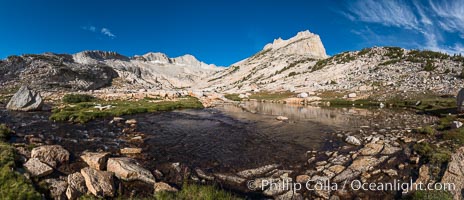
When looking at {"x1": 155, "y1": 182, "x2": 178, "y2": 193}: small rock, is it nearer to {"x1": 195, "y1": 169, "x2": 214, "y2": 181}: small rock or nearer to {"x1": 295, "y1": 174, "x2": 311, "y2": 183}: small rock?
{"x1": 195, "y1": 169, "x2": 214, "y2": 181}: small rock

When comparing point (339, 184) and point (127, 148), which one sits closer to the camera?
point (339, 184)

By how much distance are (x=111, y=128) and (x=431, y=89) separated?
55.4 metres

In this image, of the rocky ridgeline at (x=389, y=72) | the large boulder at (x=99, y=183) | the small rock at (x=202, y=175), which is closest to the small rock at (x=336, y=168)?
the small rock at (x=202, y=175)

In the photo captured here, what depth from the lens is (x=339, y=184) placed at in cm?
989

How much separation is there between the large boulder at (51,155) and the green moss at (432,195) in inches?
546

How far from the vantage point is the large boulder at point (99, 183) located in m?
8.01

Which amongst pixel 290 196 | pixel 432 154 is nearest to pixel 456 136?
pixel 432 154

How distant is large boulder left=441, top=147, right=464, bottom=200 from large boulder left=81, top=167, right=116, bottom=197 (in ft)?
37.6

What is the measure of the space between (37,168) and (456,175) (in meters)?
15.5

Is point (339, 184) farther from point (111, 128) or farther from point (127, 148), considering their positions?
point (111, 128)

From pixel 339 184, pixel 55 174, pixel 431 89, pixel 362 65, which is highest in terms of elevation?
pixel 362 65

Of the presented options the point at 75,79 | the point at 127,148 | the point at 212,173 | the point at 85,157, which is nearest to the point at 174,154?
the point at 127,148

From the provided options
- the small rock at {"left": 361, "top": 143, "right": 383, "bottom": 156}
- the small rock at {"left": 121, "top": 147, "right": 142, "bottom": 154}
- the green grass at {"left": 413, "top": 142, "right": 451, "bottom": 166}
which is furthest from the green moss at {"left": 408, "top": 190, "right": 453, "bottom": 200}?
the small rock at {"left": 121, "top": 147, "right": 142, "bottom": 154}

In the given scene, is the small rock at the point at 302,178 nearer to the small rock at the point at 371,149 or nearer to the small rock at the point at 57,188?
the small rock at the point at 371,149
